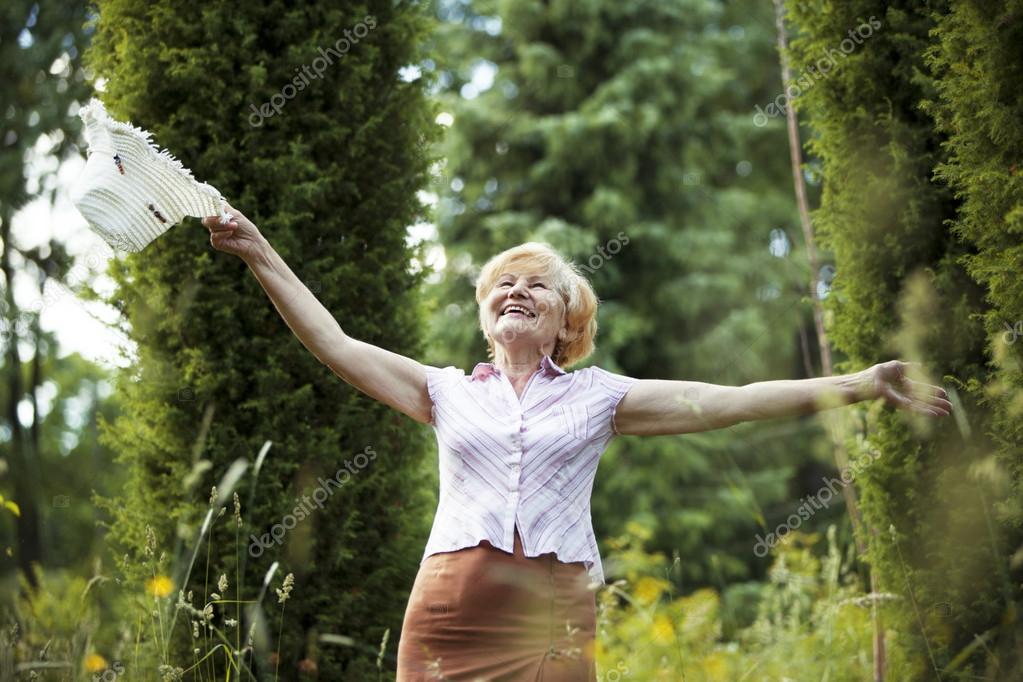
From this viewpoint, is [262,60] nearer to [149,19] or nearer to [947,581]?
[149,19]

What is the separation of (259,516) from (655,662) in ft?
6.42

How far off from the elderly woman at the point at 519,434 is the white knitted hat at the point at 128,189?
10 cm

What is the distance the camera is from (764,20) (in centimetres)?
1427

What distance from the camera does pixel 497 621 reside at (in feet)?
8.13

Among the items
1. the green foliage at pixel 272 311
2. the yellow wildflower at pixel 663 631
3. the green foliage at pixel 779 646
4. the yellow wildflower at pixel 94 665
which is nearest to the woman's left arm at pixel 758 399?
the yellow wildflower at pixel 663 631

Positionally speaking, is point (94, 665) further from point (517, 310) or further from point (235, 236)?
point (517, 310)

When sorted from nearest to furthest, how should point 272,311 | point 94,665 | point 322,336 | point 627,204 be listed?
point 322,336 < point 94,665 < point 272,311 < point 627,204

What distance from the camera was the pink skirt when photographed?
244 centimetres

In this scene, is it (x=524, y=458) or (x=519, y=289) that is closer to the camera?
(x=524, y=458)

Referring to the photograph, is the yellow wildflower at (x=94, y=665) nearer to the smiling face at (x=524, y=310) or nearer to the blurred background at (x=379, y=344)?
the blurred background at (x=379, y=344)

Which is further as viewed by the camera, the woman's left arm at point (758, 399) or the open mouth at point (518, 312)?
the open mouth at point (518, 312)

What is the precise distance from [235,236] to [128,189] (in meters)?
0.30

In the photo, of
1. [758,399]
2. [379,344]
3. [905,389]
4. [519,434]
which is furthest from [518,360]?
[379,344]

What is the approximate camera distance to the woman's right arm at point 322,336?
2.74 meters
